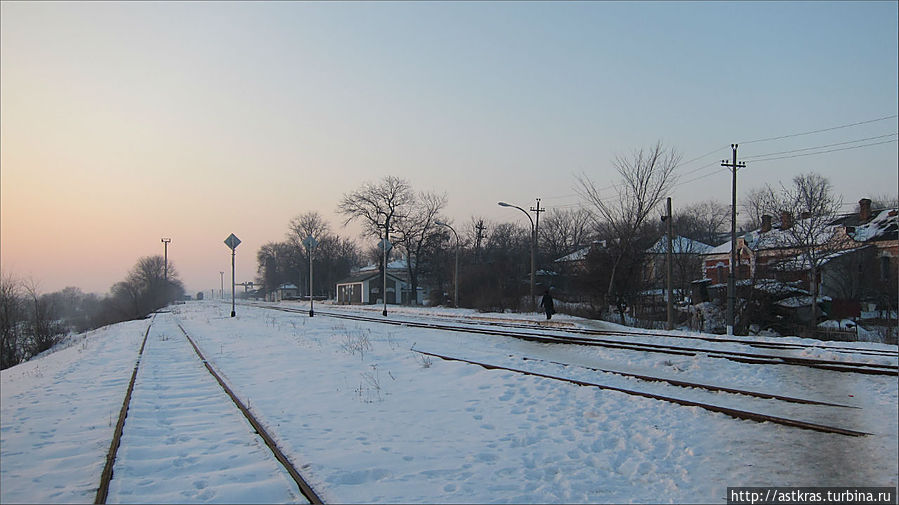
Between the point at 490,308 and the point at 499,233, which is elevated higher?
the point at 499,233

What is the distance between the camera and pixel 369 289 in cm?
7325

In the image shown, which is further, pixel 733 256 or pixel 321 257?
pixel 321 257

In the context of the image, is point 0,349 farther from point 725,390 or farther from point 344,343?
point 725,390

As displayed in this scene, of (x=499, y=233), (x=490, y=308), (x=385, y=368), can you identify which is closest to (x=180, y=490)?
(x=385, y=368)

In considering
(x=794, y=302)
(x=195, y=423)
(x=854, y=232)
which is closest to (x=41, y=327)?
(x=195, y=423)

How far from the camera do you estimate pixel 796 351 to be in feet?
42.1

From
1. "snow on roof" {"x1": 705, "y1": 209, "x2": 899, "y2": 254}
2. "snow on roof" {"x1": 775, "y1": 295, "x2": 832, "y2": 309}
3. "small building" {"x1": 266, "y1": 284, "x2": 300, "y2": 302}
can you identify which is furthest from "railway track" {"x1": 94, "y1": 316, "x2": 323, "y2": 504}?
"small building" {"x1": 266, "y1": 284, "x2": 300, "y2": 302}

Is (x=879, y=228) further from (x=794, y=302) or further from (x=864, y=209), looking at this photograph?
(x=794, y=302)

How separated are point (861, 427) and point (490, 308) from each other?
1403 inches

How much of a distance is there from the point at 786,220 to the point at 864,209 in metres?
19.4

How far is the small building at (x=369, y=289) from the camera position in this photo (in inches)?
2874

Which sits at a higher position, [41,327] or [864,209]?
[864,209]

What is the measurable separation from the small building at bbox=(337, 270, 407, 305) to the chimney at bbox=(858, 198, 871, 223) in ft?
166

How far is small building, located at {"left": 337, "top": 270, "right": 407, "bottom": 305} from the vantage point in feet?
240
